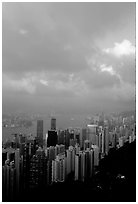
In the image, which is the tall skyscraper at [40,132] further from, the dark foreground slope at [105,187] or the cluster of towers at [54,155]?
the dark foreground slope at [105,187]

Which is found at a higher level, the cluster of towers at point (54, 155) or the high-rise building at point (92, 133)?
the high-rise building at point (92, 133)

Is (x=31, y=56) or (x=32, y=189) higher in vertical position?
(x=31, y=56)

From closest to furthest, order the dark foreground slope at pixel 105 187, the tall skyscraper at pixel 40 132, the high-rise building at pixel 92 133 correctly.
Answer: the dark foreground slope at pixel 105 187
the tall skyscraper at pixel 40 132
the high-rise building at pixel 92 133

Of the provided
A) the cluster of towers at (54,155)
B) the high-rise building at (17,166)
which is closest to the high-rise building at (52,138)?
the cluster of towers at (54,155)

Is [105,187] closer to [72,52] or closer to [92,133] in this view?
[92,133]

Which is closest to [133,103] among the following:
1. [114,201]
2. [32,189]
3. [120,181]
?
[120,181]

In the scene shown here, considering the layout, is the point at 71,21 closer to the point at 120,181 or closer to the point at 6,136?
the point at 6,136

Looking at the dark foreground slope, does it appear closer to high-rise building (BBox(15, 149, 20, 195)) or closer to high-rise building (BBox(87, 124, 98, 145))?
high-rise building (BBox(15, 149, 20, 195))

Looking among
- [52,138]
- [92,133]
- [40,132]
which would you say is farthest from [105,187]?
[40,132]
